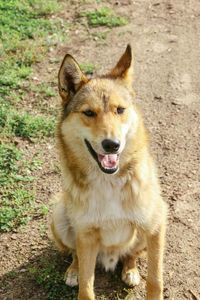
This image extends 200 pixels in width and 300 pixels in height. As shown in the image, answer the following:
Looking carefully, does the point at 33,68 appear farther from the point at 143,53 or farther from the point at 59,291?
the point at 59,291

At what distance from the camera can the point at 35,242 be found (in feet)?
16.1

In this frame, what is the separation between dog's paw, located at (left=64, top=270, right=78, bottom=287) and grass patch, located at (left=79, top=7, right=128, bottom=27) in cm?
602

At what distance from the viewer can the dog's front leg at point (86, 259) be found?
392 centimetres

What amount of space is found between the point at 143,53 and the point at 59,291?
525 cm

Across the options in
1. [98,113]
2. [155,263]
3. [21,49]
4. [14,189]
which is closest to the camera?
[98,113]

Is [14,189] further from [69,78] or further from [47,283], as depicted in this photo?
[69,78]

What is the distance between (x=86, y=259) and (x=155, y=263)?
27.6 inches

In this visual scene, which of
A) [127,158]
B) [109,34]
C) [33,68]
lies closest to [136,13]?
[109,34]

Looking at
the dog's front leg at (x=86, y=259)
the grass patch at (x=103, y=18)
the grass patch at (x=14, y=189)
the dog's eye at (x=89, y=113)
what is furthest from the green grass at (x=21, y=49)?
the dog's front leg at (x=86, y=259)

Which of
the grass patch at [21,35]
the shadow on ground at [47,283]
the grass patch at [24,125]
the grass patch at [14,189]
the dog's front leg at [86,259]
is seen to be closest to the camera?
the dog's front leg at [86,259]

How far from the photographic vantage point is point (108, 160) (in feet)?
12.1

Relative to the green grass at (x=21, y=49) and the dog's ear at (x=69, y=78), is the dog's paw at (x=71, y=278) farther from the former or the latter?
the green grass at (x=21, y=49)

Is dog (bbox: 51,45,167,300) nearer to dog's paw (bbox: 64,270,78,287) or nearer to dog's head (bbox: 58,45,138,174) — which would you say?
dog's head (bbox: 58,45,138,174)

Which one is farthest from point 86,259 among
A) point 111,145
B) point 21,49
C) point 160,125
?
point 21,49
